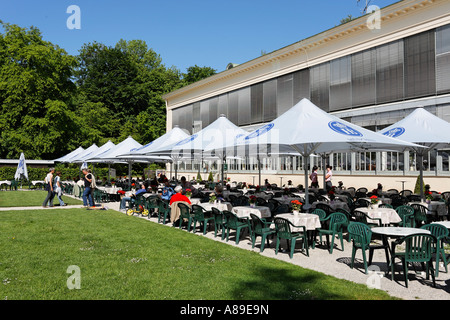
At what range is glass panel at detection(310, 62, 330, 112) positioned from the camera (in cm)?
2645

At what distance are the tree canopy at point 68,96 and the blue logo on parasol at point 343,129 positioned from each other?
124 feet

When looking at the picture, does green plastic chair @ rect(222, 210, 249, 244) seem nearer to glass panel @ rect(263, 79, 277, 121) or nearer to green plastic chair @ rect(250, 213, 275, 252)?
green plastic chair @ rect(250, 213, 275, 252)

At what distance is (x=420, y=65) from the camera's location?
20.6m

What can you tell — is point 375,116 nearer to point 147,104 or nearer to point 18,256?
point 18,256

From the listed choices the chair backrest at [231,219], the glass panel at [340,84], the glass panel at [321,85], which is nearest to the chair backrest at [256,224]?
the chair backrest at [231,219]

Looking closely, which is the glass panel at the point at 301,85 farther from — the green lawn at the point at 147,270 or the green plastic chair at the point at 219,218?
the green lawn at the point at 147,270

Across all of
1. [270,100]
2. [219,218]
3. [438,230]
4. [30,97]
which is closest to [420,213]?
[438,230]

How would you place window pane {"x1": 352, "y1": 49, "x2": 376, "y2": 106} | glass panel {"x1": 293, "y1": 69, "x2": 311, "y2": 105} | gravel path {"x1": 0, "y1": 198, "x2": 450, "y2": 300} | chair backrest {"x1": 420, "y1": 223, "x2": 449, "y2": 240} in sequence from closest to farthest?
gravel path {"x1": 0, "y1": 198, "x2": 450, "y2": 300}, chair backrest {"x1": 420, "y1": 223, "x2": 449, "y2": 240}, window pane {"x1": 352, "y1": 49, "x2": 376, "y2": 106}, glass panel {"x1": 293, "y1": 69, "x2": 311, "y2": 105}

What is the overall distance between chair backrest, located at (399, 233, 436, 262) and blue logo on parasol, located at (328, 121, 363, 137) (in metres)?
3.67

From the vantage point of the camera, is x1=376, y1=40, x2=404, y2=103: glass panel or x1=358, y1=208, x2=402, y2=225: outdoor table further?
x1=376, y1=40, x2=404, y2=103: glass panel

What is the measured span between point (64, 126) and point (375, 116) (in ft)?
113

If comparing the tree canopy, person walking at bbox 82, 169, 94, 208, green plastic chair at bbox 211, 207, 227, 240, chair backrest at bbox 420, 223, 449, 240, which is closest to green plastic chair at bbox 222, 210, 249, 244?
green plastic chair at bbox 211, 207, 227, 240

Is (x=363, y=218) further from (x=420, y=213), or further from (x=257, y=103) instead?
(x=257, y=103)
